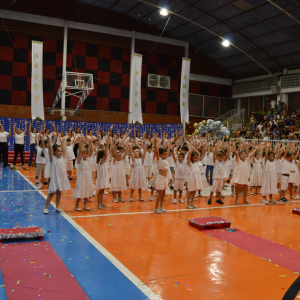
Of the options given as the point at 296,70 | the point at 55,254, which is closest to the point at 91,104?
the point at 296,70

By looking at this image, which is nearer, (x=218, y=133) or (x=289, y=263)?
(x=289, y=263)

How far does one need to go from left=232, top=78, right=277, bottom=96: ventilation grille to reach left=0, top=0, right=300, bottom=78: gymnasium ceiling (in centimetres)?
81

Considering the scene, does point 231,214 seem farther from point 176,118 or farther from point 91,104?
point 176,118

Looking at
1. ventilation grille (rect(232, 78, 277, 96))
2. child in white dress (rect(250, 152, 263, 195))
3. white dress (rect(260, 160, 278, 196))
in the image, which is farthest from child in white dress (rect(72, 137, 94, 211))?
ventilation grille (rect(232, 78, 277, 96))

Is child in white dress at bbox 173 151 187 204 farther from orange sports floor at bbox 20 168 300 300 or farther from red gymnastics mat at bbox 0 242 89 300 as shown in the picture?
red gymnastics mat at bbox 0 242 89 300

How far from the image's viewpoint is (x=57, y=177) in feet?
22.3

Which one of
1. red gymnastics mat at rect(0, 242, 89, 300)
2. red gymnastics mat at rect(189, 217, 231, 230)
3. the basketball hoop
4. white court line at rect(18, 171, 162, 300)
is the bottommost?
white court line at rect(18, 171, 162, 300)

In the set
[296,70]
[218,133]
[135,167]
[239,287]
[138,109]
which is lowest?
[239,287]

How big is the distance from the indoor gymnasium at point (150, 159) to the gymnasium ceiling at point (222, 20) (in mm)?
103

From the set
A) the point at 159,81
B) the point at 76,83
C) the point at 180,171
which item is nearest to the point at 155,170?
the point at 180,171

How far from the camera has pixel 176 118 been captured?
24.5m

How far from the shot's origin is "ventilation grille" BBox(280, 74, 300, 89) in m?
22.0

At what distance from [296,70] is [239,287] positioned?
21.7 meters

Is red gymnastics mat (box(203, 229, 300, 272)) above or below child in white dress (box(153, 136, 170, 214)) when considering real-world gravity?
below
